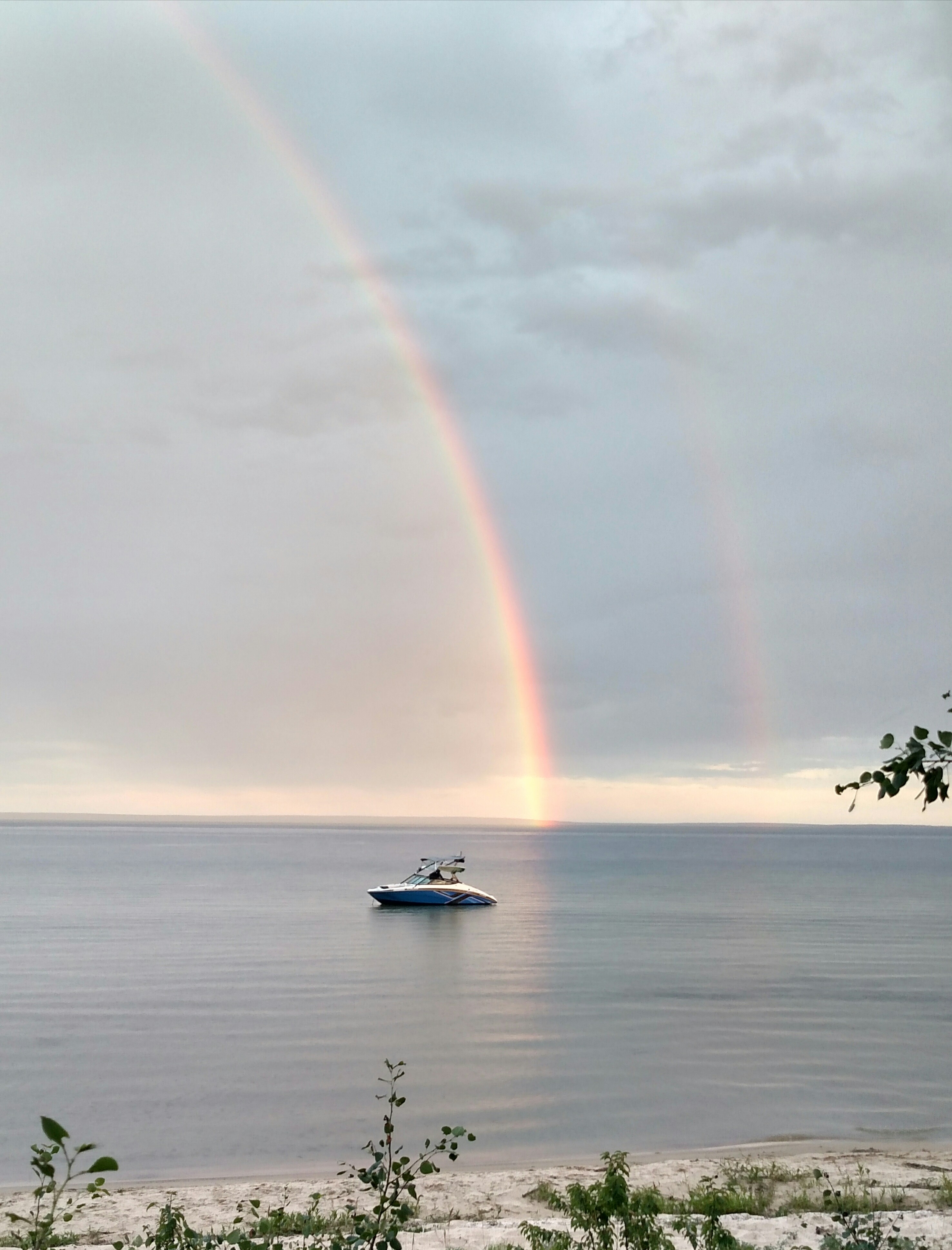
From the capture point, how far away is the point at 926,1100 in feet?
82.0

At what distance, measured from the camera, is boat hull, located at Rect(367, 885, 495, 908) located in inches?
3248

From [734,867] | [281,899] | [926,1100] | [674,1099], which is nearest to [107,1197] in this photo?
[674,1099]

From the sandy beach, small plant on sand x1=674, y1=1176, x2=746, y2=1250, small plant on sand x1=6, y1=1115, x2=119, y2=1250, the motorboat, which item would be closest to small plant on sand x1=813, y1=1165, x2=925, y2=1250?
the sandy beach

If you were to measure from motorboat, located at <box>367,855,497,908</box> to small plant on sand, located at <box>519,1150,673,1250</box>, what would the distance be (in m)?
69.5

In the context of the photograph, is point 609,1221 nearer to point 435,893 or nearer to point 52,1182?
point 52,1182

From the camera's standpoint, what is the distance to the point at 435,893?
274 feet

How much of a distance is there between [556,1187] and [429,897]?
2696 inches

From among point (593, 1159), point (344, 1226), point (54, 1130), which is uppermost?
point (54, 1130)

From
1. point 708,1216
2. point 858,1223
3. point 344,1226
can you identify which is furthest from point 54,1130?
point 344,1226

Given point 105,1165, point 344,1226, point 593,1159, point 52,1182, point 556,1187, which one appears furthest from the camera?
point 593,1159

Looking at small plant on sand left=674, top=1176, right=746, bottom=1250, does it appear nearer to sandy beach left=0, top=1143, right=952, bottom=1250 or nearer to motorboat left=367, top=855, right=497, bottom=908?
sandy beach left=0, top=1143, right=952, bottom=1250

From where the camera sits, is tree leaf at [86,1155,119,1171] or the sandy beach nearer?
tree leaf at [86,1155,119,1171]

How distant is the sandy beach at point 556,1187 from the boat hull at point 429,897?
63859 mm

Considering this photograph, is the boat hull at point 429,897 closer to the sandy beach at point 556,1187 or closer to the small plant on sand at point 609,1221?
the sandy beach at point 556,1187
